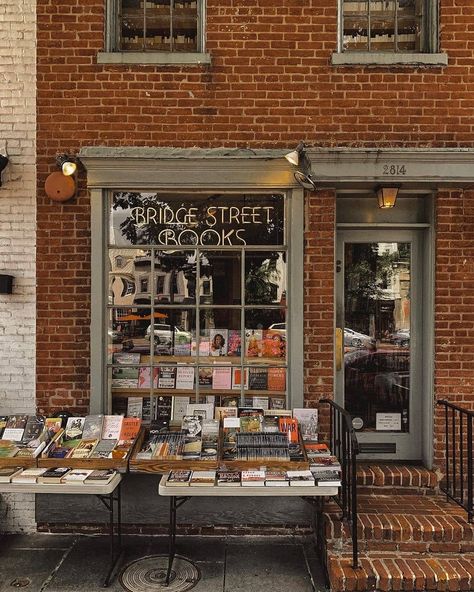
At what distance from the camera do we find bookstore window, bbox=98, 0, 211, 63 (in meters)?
5.77

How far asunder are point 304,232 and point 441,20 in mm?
2471

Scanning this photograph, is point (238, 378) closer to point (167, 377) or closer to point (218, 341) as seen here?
point (218, 341)

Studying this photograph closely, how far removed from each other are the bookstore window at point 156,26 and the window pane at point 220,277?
2099 millimetres

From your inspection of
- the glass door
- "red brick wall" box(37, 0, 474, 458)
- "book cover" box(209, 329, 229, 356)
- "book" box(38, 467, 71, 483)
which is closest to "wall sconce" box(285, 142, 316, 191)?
"red brick wall" box(37, 0, 474, 458)

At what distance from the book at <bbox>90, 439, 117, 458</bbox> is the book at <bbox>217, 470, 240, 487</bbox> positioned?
97 cm

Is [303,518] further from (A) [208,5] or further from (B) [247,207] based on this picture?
(A) [208,5]

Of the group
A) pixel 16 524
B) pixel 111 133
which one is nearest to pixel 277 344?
pixel 111 133

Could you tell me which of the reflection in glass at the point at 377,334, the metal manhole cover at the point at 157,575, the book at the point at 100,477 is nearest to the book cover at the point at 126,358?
the book at the point at 100,477

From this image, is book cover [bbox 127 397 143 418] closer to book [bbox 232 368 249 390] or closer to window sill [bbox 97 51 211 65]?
book [bbox 232 368 249 390]

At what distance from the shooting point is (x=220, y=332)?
18.8ft

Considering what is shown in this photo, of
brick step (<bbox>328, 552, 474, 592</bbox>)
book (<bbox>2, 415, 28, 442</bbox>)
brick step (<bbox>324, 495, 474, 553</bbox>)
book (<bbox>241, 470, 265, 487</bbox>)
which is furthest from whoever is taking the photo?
book (<bbox>2, 415, 28, 442</bbox>)

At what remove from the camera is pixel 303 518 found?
540 centimetres

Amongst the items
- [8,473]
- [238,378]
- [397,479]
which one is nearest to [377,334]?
[397,479]

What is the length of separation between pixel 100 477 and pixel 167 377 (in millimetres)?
1369
